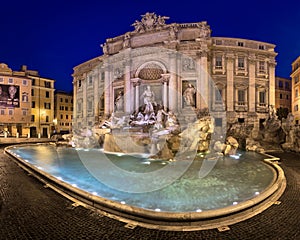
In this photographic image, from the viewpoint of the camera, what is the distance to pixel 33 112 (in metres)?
42.2

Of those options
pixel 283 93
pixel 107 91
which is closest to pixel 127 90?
pixel 107 91

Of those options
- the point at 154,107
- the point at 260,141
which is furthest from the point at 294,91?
the point at 154,107

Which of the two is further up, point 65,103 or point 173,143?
point 65,103

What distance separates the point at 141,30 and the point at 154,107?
33.5ft

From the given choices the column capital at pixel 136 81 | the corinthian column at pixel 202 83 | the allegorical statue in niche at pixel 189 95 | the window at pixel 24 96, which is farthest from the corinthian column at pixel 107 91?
the window at pixel 24 96

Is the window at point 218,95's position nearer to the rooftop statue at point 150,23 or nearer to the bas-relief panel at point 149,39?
the bas-relief panel at point 149,39

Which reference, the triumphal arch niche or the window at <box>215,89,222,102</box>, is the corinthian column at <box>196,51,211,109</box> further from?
the window at <box>215,89,222,102</box>

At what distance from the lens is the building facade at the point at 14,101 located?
3762 centimetres

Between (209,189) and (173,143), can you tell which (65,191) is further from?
(173,143)

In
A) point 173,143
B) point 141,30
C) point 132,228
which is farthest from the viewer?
point 141,30

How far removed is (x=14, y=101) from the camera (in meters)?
38.8

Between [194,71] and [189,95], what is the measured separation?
2896mm

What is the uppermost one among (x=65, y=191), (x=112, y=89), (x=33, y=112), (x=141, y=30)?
(x=141, y=30)

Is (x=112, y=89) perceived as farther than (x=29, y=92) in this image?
No
